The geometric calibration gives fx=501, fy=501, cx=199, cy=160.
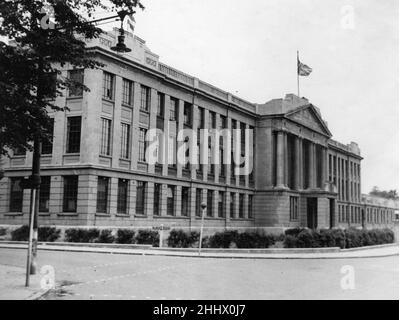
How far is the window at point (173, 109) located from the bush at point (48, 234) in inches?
601

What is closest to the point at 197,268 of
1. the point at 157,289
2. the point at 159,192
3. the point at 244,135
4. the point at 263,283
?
the point at 263,283

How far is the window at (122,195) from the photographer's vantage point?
36.6 meters

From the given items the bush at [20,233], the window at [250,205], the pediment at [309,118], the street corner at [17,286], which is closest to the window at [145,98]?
the bush at [20,233]

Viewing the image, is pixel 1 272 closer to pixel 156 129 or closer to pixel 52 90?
pixel 52 90

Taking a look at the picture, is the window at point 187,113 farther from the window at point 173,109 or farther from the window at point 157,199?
the window at point 157,199

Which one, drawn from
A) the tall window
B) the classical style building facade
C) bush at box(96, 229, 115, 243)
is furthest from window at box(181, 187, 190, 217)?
bush at box(96, 229, 115, 243)

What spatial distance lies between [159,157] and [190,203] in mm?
6255

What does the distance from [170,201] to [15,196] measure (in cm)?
1254

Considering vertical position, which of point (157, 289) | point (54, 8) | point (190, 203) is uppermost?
point (54, 8)

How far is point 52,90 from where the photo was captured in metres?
15.4

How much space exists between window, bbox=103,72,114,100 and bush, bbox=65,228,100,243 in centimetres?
1015

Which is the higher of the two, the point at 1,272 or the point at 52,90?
the point at 52,90

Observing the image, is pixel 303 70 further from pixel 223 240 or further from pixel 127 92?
pixel 223 240

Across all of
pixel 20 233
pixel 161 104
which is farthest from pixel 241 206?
pixel 20 233
